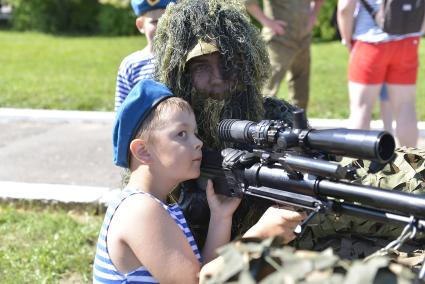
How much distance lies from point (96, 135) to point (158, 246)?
518cm

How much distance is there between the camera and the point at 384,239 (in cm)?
238

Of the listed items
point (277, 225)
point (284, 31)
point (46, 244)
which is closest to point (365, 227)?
point (277, 225)

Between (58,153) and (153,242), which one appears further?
(58,153)

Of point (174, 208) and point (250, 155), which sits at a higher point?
point (250, 155)

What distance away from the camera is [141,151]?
2191 millimetres

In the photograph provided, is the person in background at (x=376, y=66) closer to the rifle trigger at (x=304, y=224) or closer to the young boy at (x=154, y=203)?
the young boy at (x=154, y=203)

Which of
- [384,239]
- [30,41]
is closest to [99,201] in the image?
[384,239]

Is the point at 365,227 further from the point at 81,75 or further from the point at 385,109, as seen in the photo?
the point at 81,75

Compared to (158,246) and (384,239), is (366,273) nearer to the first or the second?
(158,246)

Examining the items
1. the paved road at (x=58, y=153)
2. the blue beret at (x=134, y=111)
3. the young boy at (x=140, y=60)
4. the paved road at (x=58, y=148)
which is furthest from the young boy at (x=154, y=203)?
the paved road at (x=58, y=153)

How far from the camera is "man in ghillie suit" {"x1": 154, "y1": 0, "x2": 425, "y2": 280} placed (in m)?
2.45

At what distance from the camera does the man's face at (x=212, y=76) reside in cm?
251

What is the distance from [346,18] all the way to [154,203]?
133 inches

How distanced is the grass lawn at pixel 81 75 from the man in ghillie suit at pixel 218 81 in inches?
197
